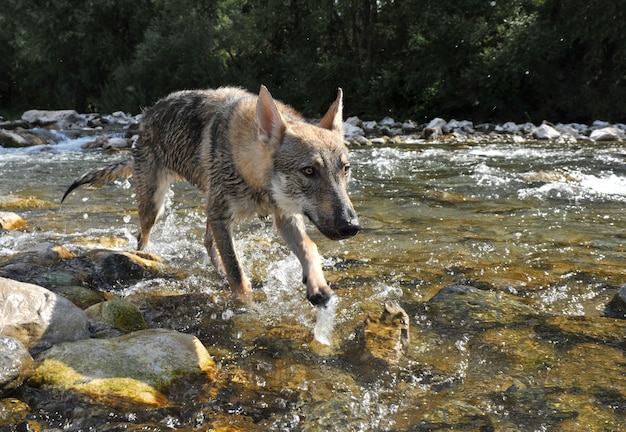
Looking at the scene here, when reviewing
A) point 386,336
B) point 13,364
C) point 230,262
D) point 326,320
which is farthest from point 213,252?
point 13,364

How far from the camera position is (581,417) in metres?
3.17


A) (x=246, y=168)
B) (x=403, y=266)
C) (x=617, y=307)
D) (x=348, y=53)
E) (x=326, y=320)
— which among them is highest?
(x=348, y=53)

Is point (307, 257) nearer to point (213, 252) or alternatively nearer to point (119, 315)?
point (119, 315)

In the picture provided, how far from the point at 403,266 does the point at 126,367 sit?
348 cm

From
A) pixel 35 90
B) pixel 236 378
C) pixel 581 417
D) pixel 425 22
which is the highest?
pixel 425 22

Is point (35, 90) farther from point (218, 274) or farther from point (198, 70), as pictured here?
point (218, 274)

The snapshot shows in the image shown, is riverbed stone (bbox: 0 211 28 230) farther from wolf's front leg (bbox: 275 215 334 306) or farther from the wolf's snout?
the wolf's snout

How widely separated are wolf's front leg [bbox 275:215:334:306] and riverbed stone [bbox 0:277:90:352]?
5.66 ft

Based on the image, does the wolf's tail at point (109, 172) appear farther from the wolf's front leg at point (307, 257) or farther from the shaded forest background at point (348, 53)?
the shaded forest background at point (348, 53)

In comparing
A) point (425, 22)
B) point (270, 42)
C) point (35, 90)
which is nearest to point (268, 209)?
point (425, 22)

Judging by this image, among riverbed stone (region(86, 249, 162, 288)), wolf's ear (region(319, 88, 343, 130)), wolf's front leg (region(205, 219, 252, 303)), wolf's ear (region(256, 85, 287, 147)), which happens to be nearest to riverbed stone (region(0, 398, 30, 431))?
wolf's front leg (region(205, 219, 252, 303))

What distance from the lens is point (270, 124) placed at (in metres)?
4.84

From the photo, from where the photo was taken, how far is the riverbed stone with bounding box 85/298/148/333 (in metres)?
4.36

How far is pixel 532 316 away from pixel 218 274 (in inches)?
127
